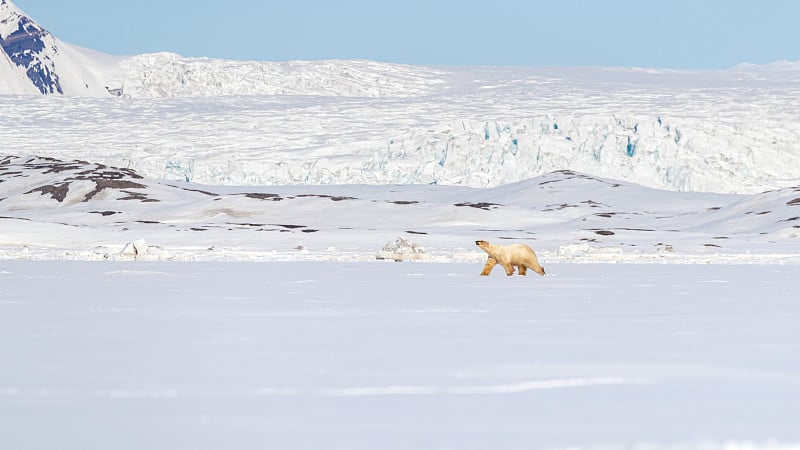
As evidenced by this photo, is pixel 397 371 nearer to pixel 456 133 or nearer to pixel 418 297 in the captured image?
pixel 418 297

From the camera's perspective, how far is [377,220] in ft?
159

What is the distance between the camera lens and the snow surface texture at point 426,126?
213 ft

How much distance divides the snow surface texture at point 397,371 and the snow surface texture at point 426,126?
5450 centimetres

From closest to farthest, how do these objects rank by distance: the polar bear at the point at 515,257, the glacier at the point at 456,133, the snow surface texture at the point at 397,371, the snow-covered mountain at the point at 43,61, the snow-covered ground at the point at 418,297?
the snow surface texture at the point at 397,371, the snow-covered ground at the point at 418,297, the polar bear at the point at 515,257, the glacier at the point at 456,133, the snow-covered mountain at the point at 43,61

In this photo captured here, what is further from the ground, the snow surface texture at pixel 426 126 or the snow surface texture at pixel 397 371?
the snow surface texture at pixel 397 371

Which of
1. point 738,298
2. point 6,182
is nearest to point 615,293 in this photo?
point 738,298

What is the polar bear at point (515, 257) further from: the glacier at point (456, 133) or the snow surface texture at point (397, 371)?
the glacier at point (456, 133)

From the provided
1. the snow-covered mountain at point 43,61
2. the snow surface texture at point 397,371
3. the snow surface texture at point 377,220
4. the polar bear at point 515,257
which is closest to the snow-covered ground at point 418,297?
the snow surface texture at point 397,371

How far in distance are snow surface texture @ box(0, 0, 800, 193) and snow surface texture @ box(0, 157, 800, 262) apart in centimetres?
382

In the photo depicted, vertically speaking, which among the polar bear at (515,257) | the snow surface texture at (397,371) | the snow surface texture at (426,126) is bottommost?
the snow surface texture at (426,126)

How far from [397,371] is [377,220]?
42924 mm

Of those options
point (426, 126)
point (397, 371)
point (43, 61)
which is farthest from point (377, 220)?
point (43, 61)

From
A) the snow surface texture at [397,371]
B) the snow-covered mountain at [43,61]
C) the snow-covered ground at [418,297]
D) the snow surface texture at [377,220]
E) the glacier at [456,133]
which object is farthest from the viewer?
the snow-covered mountain at [43,61]

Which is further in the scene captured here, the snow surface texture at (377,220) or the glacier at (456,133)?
the glacier at (456,133)
